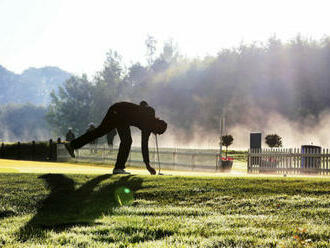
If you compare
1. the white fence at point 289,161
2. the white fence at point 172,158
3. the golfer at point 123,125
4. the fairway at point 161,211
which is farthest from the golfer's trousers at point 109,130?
the white fence at point 289,161

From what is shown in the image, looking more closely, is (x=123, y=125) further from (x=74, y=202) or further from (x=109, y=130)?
(x=74, y=202)

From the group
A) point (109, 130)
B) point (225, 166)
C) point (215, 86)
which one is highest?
point (215, 86)

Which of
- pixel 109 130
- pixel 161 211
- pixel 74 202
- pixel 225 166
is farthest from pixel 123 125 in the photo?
pixel 225 166

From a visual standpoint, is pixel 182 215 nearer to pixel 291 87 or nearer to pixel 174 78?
pixel 291 87

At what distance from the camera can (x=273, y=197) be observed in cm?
1088

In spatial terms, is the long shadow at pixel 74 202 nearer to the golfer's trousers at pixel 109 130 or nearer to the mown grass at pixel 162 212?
the mown grass at pixel 162 212

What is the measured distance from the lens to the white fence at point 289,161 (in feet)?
71.9

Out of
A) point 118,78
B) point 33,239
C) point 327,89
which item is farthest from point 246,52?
point 33,239

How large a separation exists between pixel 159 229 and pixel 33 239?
2.17 metres

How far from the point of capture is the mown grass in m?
6.79

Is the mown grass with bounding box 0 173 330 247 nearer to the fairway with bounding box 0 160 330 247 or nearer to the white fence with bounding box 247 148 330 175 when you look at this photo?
the fairway with bounding box 0 160 330 247

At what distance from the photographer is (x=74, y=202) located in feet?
35.8

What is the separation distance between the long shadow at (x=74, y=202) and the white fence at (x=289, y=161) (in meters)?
10.9

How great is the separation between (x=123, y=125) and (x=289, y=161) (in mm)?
11180
